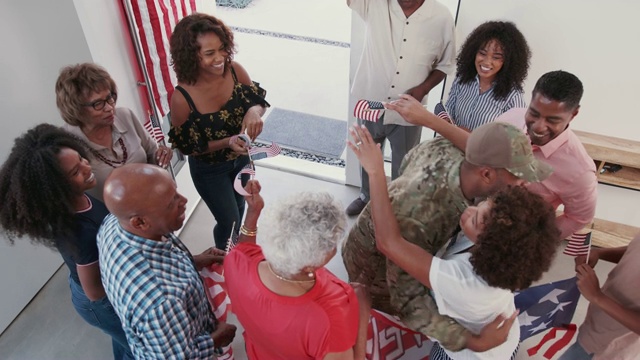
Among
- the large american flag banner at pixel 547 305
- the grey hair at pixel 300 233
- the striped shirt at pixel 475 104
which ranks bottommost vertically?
the large american flag banner at pixel 547 305

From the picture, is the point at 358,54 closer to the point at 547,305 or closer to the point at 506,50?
the point at 506,50

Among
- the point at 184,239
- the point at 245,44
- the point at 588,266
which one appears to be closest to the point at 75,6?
the point at 184,239

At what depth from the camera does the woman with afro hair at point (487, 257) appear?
1516 millimetres

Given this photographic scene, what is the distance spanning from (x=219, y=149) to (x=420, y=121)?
124 centimetres

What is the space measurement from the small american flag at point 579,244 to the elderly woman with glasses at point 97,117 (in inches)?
90.7

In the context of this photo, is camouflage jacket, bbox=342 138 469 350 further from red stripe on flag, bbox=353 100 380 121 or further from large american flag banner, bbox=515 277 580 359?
large american flag banner, bbox=515 277 580 359

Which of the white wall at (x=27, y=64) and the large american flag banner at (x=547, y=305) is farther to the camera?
the white wall at (x=27, y=64)

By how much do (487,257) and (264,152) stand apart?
138cm

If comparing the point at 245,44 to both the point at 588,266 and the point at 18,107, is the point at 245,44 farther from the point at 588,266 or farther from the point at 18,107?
the point at 588,266

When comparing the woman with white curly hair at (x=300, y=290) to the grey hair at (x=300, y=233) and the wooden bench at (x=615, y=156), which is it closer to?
the grey hair at (x=300, y=233)

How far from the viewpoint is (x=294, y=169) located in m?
4.64

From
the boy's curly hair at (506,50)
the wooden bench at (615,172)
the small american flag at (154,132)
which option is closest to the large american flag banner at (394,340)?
the boy's curly hair at (506,50)

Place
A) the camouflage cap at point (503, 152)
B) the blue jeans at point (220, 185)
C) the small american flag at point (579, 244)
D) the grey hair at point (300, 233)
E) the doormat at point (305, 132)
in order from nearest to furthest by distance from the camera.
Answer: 1. the grey hair at point (300, 233)
2. the camouflage cap at point (503, 152)
3. the small american flag at point (579, 244)
4. the blue jeans at point (220, 185)
5. the doormat at point (305, 132)

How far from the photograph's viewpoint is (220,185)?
2.96 metres
